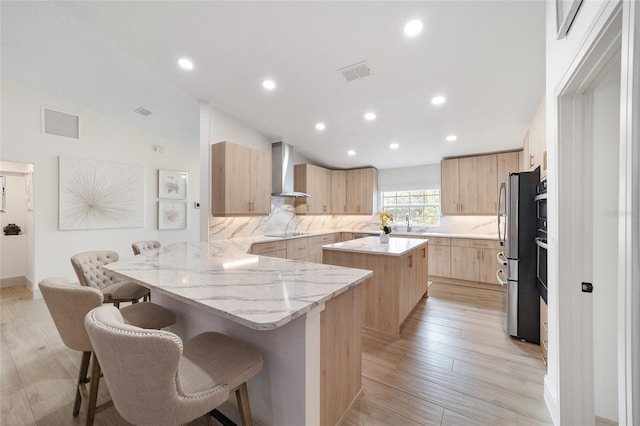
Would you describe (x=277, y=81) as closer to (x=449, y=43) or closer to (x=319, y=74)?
(x=319, y=74)

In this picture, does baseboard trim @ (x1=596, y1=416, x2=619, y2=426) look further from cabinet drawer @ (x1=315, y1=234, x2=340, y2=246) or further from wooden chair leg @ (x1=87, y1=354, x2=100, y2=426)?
cabinet drawer @ (x1=315, y1=234, x2=340, y2=246)

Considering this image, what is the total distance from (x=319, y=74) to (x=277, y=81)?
0.58m

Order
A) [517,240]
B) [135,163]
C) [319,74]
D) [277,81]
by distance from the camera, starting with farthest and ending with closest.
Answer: [135,163], [277,81], [319,74], [517,240]

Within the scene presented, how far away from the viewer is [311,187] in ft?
18.5

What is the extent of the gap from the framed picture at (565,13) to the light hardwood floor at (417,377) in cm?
229

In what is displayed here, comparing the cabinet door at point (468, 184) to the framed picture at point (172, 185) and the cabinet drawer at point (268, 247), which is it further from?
the framed picture at point (172, 185)

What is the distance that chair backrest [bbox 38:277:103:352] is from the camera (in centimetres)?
135

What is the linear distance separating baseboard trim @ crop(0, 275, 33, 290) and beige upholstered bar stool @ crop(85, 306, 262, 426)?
5.62 m

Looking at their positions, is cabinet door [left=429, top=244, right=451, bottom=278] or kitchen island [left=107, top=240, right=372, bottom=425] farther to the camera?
cabinet door [left=429, top=244, right=451, bottom=278]

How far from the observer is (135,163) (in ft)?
16.8

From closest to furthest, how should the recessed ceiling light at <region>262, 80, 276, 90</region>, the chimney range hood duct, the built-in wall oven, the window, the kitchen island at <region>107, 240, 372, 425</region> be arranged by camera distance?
1. the kitchen island at <region>107, 240, 372, 425</region>
2. the built-in wall oven
3. the recessed ceiling light at <region>262, 80, 276, 90</region>
4. the chimney range hood duct
5. the window

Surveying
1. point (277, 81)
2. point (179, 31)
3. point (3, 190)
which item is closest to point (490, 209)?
point (277, 81)

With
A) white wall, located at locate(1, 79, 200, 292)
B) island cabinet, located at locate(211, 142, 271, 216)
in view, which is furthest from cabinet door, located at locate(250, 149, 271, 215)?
white wall, located at locate(1, 79, 200, 292)

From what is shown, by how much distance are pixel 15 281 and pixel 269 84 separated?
6.08 metres
